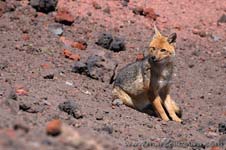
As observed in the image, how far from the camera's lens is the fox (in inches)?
447

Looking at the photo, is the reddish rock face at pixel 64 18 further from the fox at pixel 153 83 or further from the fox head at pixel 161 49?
the fox head at pixel 161 49

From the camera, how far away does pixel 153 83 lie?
37.5 ft

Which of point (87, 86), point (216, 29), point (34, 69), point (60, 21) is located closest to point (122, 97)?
point (87, 86)

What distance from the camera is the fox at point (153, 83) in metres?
11.4

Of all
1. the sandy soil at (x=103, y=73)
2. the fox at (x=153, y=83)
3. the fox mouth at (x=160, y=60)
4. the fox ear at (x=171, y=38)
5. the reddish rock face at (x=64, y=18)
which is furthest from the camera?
the reddish rock face at (x=64, y=18)

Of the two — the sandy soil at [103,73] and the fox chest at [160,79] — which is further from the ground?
the fox chest at [160,79]

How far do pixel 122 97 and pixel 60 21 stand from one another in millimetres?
3807

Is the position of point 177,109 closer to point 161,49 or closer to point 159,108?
point 159,108

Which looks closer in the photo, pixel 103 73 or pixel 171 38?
pixel 171 38

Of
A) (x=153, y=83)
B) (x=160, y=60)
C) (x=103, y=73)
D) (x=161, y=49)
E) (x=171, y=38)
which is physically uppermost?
(x=171, y=38)

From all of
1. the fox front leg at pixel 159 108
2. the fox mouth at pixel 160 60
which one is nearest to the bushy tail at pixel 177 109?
the fox front leg at pixel 159 108

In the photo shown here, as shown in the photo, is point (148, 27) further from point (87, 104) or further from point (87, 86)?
point (87, 104)

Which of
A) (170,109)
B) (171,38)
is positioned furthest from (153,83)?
(171,38)

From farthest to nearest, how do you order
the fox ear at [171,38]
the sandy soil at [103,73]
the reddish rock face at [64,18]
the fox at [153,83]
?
the reddish rock face at [64,18], the fox ear at [171,38], the fox at [153,83], the sandy soil at [103,73]
